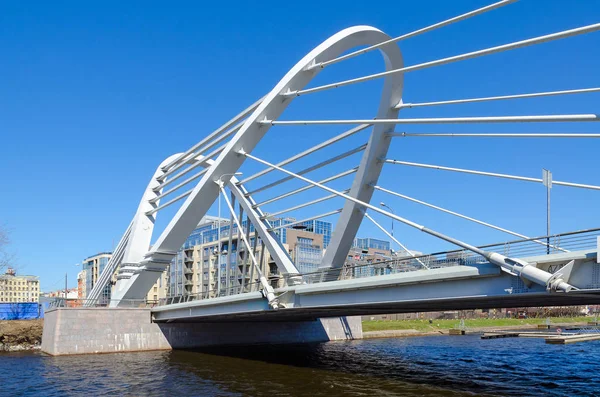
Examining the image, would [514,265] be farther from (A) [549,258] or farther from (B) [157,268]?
(B) [157,268]

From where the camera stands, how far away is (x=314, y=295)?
93.7 feet

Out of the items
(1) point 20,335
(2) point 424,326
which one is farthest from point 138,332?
(2) point 424,326

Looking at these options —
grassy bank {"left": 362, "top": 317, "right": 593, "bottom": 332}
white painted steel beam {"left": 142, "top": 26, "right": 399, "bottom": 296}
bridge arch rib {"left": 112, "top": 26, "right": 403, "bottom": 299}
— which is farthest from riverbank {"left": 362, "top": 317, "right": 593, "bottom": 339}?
bridge arch rib {"left": 112, "top": 26, "right": 403, "bottom": 299}

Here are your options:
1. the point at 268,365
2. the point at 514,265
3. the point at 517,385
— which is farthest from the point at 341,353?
the point at 514,265

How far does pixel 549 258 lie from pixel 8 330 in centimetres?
4155

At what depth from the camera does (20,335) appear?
46938mm

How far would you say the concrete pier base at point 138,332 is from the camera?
1604 inches

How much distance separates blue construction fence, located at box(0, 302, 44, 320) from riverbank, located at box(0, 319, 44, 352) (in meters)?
8.11

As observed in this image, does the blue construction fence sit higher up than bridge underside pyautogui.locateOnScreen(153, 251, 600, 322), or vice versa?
bridge underside pyautogui.locateOnScreen(153, 251, 600, 322)

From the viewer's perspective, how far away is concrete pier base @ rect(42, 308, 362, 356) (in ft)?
134

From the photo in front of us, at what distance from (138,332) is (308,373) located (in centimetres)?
1732

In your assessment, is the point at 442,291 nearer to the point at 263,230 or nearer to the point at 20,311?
the point at 263,230

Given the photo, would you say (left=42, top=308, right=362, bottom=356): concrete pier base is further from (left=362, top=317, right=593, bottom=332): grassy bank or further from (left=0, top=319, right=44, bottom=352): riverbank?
(left=362, top=317, right=593, bottom=332): grassy bank

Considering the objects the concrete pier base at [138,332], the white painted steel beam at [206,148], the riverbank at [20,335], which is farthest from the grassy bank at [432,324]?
the riverbank at [20,335]
